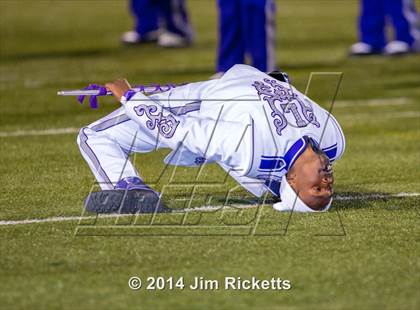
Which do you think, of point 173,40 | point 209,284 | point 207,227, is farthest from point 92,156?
point 173,40

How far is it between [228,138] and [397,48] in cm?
845

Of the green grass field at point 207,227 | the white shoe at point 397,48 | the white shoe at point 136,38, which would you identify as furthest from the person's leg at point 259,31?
the white shoe at point 136,38

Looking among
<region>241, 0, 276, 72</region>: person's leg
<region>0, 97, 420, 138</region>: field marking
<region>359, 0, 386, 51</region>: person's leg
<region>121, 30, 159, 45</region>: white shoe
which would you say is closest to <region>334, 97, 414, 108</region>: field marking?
<region>0, 97, 420, 138</region>: field marking

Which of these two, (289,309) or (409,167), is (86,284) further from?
(409,167)

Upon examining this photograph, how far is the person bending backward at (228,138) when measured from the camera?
19.3 feet

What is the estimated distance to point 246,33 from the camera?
1175 centimetres

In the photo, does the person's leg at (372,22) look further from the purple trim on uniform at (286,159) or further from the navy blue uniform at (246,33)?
the purple trim on uniform at (286,159)

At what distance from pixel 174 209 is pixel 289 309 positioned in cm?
177

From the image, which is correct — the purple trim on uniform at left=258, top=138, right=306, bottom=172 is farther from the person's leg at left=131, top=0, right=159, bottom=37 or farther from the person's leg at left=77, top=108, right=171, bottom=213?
the person's leg at left=131, top=0, right=159, bottom=37

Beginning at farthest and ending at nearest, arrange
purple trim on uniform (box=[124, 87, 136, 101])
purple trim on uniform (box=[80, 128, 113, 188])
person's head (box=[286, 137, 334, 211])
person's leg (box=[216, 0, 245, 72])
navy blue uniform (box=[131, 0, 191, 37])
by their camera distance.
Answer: navy blue uniform (box=[131, 0, 191, 37])
person's leg (box=[216, 0, 245, 72])
purple trim on uniform (box=[80, 128, 113, 188])
purple trim on uniform (box=[124, 87, 136, 101])
person's head (box=[286, 137, 334, 211])

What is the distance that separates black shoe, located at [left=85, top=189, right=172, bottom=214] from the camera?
609cm

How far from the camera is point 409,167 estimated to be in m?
7.88

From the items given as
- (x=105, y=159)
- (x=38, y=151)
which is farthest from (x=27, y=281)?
(x=38, y=151)

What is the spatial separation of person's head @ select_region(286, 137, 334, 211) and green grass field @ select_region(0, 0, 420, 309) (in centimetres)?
16
